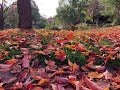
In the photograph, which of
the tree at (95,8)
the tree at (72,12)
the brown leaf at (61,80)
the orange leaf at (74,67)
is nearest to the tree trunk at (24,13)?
the orange leaf at (74,67)

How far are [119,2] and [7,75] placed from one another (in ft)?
99.4

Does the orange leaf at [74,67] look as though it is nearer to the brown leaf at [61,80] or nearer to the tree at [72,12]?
the brown leaf at [61,80]

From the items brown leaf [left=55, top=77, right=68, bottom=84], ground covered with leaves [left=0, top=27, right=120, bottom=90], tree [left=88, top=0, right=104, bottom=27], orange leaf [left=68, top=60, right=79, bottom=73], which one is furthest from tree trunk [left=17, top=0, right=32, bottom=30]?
tree [left=88, top=0, right=104, bottom=27]

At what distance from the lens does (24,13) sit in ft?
28.4

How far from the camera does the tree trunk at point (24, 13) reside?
27.5ft

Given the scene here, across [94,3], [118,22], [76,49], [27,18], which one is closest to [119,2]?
[118,22]

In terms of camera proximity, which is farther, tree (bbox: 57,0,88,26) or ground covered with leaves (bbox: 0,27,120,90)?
tree (bbox: 57,0,88,26)

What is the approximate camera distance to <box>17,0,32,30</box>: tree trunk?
837 cm

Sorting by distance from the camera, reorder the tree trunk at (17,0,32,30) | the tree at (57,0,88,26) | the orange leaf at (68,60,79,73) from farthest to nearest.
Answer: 1. the tree at (57,0,88,26)
2. the tree trunk at (17,0,32,30)
3. the orange leaf at (68,60,79,73)

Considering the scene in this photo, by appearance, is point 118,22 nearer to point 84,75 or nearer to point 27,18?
point 27,18

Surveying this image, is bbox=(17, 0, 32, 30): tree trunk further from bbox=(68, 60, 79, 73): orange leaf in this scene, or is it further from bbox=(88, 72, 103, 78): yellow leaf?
bbox=(88, 72, 103, 78): yellow leaf

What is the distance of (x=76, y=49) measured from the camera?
3.52 meters

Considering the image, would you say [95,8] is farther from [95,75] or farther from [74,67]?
[95,75]

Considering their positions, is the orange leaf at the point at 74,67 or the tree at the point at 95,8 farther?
the tree at the point at 95,8
